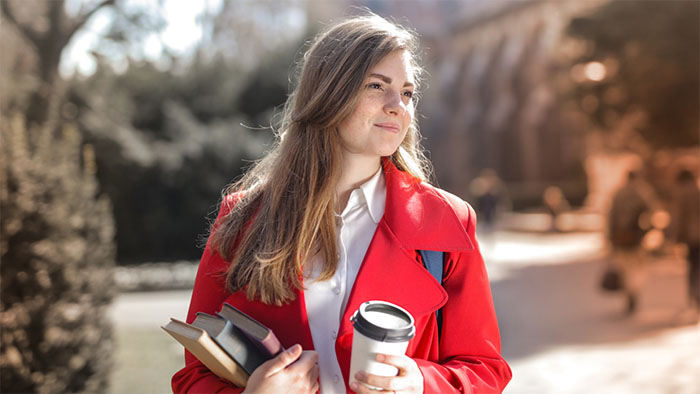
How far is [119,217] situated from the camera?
18469 mm

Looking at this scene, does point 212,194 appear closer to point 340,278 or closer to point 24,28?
point 24,28

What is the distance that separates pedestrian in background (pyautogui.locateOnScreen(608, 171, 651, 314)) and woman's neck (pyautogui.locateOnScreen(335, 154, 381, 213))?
29.3ft

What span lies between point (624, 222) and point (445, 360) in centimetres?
914

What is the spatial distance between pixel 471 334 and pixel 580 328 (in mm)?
8638

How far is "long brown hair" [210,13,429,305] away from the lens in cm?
186

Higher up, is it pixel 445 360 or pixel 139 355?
pixel 445 360

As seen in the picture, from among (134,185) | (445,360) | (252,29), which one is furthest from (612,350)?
(252,29)

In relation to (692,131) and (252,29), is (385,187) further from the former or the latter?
(252,29)

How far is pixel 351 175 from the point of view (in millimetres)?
2051

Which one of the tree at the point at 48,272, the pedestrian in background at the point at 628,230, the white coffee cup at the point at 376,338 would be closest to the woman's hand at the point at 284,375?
the white coffee cup at the point at 376,338

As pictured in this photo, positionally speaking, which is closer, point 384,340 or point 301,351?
point 384,340

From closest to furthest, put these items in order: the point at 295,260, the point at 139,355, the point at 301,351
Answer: the point at 301,351
the point at 295,260
the point at 139,355

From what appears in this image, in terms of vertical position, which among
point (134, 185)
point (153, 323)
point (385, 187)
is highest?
point (385, 187)

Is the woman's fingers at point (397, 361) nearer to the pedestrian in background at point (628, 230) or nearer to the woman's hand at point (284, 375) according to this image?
the woman's hand at point (284, 375)
